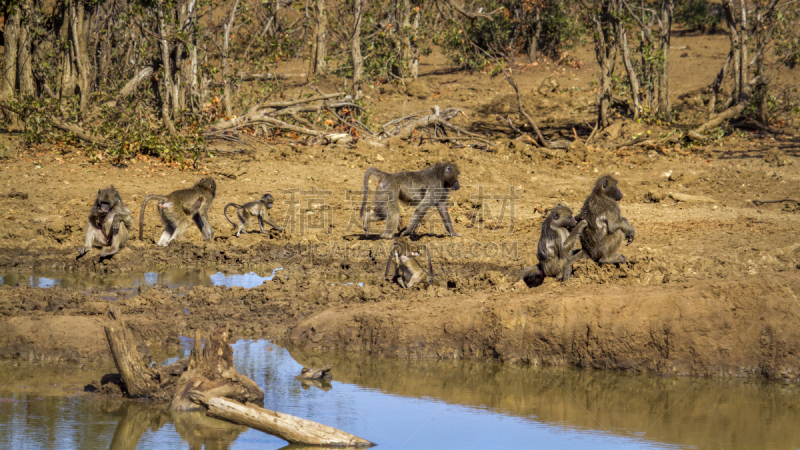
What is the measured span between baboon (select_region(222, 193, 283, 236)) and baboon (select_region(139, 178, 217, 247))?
623 millimetres

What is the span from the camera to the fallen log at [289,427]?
5305mm

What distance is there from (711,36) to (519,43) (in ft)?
25.6

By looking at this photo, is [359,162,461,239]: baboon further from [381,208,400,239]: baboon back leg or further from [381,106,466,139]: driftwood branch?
[381,106,466,139]: driftwood branch

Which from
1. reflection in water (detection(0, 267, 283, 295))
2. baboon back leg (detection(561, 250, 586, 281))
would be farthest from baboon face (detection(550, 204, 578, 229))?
reflection in water (detection(0, 267, 283, 295))

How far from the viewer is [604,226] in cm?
852

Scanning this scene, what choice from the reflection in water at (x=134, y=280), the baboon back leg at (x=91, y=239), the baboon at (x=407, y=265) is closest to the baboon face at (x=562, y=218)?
the baboon at (x=407, y=265)

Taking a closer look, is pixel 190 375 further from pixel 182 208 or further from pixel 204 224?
pixel 204 224

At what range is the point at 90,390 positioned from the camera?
6.48 metres

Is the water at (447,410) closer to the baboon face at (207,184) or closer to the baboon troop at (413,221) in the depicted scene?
the baboon troop at (413,221)

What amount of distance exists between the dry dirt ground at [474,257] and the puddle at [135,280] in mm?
236

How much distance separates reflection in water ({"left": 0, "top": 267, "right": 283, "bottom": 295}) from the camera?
32.3ft

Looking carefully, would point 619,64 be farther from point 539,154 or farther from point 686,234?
point 686,234

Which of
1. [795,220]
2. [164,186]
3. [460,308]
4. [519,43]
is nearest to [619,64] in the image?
[519,43]

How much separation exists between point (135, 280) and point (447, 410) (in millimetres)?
5773
